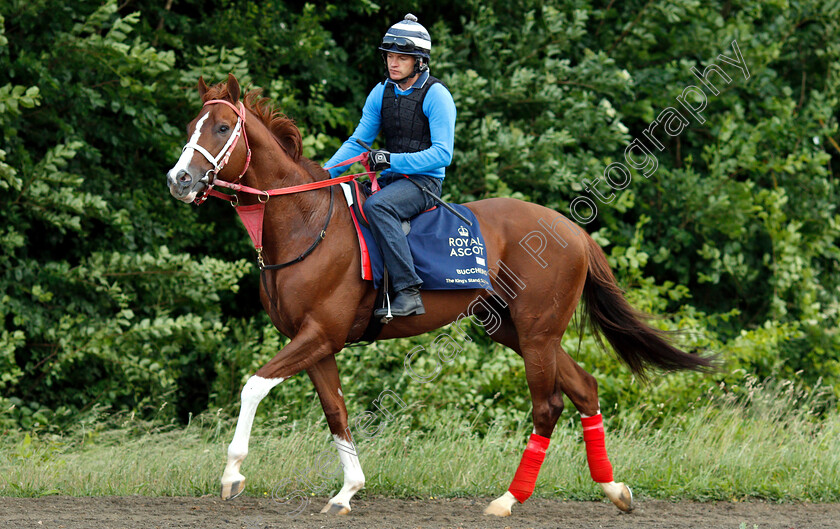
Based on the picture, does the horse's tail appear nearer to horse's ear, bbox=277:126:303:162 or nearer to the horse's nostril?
horse's ear, bbox=277:126:303:162

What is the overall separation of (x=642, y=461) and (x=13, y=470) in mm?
4755

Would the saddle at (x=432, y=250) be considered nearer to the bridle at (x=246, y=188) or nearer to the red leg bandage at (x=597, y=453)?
the bridle at (x=246, y=188)

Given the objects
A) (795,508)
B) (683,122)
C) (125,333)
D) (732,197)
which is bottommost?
(795,508)

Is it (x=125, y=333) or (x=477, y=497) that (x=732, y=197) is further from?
(x=125, y=333)

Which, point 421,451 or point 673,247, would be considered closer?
point 421,451

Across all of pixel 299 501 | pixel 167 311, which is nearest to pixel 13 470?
pixel 299 501

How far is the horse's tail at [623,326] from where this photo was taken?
6188mm

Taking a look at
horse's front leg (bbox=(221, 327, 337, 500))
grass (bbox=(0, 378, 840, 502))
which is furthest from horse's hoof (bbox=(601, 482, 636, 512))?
horse's front leg (bbox=(221, 327, 337, 500))

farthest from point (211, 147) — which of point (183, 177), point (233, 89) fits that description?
point (233, 89)

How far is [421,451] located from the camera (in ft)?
21.4

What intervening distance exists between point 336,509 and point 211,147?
2.41 meters

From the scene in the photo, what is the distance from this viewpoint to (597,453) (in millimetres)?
5777

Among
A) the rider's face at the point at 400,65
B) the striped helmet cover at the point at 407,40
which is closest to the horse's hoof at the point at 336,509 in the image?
the rider's face at the point at 400,65

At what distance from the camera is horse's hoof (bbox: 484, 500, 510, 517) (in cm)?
550
